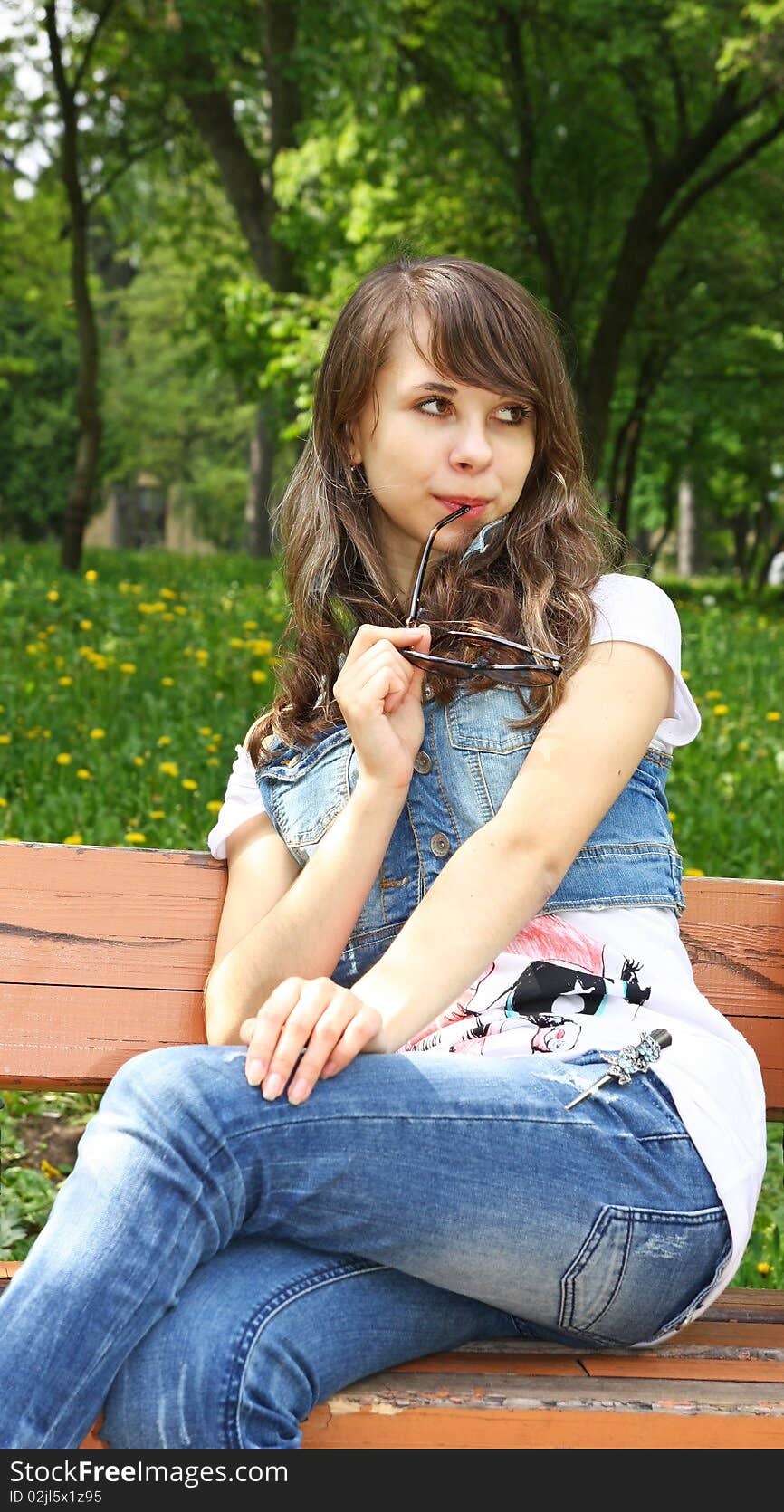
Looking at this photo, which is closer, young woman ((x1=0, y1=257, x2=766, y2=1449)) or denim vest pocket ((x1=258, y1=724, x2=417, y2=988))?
young woman ((x1=0, y1=257, x2=766, y2=1449))

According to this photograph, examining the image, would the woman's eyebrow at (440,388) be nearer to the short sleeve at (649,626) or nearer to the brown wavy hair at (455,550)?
the brown wavy hair at (455,550)

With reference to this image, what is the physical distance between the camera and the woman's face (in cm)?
226

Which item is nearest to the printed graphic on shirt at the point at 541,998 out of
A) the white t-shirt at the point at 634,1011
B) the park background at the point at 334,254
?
the white t-shirt at the point at 634,1011

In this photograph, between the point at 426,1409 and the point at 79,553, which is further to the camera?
the point at 79,553

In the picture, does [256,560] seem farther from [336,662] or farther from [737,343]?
[336,662]

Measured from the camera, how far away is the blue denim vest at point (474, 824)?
216 cm

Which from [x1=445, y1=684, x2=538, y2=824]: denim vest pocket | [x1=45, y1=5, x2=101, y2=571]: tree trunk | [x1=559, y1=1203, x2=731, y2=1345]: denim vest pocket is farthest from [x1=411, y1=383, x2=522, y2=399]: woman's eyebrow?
[x1=45, y1=5, x2=101, y2=571]: tree trunk

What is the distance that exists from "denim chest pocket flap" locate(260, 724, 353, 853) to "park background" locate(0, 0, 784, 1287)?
0.86 m

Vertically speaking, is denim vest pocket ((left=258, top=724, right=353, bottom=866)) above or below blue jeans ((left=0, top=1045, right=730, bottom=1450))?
above

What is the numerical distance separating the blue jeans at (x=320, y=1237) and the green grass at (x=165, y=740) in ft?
3.53

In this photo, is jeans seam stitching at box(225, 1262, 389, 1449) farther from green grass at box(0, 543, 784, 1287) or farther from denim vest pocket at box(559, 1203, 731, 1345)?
green grass at box(0, 543, 784, 1287)

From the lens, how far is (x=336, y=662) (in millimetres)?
2496

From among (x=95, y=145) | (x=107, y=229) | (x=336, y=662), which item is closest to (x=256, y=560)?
(x=95, y=145)

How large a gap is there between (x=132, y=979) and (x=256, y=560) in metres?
13.3
